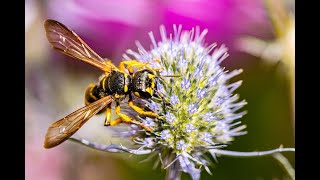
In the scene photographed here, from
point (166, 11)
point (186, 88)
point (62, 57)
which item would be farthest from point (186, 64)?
point (62, 57)

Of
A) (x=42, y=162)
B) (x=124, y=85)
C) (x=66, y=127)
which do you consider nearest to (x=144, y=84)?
(x=124, y=85)

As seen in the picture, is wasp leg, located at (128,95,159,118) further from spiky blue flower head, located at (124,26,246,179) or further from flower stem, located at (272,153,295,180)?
flower stem, located at (272,153,295,180)

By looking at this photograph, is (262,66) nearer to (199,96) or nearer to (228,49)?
(228,49)

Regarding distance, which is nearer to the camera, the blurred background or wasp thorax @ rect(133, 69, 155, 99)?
wasp thorax @ rect(133, 69, 155, 99)

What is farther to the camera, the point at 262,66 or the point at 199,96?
the point at 262,66

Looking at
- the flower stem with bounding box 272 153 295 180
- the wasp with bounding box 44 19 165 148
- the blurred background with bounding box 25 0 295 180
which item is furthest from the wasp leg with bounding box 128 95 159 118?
the flower stem with bounding box 272 153 295 180

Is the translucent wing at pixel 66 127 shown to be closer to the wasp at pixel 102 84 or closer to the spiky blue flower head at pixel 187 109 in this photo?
the wasp at pixel 102 84
